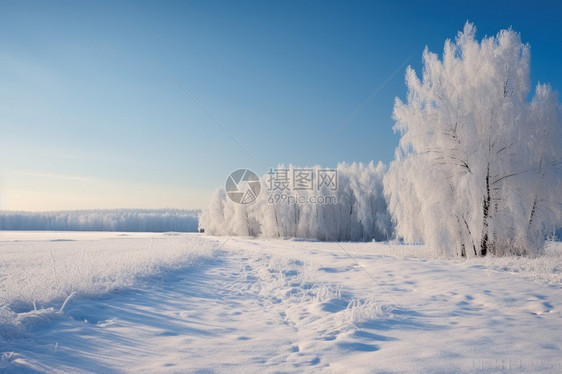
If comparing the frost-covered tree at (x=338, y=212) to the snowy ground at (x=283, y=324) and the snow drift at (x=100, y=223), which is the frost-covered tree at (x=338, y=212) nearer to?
the snowy ground at (x=283, y=324)

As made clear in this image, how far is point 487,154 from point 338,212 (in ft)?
107

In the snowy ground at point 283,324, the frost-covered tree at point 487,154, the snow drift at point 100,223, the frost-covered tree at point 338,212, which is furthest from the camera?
the snow drift at point 100,223

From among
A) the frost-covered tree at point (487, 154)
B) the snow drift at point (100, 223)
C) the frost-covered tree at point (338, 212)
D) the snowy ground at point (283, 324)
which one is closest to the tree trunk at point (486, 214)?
the frost-covered tree at point (487, 154)

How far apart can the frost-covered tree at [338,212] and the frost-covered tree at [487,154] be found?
2799 cm

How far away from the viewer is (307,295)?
739cm

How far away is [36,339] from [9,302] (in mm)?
1642

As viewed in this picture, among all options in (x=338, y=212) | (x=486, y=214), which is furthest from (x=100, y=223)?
(x=486, y=214)

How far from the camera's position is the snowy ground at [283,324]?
3568 millimetres

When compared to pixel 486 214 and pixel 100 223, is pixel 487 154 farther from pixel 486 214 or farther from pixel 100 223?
pixel 100 223

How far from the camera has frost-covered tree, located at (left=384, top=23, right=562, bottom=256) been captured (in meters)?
13.4

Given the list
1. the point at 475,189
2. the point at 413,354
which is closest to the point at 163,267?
the point at 413,354

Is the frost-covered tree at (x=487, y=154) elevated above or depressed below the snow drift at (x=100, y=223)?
above

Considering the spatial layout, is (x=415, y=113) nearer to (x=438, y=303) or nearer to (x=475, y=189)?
(x=475, y=189)

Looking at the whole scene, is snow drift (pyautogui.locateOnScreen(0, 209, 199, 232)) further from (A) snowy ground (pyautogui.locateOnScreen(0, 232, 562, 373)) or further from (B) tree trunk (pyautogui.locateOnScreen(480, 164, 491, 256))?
(A) snowy ground (pyautogui.locateOnScreen(0, 232, 562, 373))
